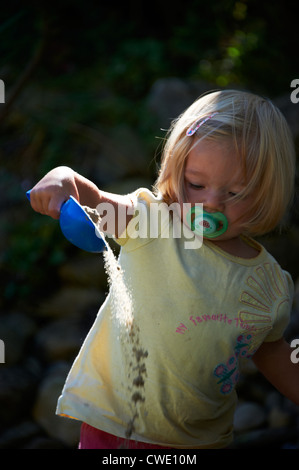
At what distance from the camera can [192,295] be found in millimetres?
1356

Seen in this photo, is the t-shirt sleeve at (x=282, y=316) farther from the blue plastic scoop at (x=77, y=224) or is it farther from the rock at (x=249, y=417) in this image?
the rock at (x=249, y=417)

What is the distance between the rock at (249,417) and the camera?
2529 mm

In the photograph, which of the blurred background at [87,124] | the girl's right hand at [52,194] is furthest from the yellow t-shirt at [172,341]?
the blurred background at [87,124]

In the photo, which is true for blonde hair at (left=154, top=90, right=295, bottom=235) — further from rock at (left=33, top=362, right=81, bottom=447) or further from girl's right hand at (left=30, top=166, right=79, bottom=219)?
rock at (left=33, top=362, right=81, bottom=447)

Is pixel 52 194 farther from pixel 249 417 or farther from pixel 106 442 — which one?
pixel 249 417

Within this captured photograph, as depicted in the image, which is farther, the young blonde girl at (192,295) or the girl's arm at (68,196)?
the young blonde girl at (192,295)

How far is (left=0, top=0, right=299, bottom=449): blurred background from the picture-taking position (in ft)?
8.70

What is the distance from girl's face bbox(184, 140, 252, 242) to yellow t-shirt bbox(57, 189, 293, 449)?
12cm

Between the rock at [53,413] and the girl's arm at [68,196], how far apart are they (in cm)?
151

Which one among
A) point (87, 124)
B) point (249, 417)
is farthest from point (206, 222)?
point (87, 124)

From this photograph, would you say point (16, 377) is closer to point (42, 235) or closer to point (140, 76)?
point (42, 235)

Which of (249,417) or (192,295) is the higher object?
(192,295)

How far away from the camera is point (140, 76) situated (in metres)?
4.29

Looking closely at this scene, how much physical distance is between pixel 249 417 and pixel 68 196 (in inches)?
70.4
